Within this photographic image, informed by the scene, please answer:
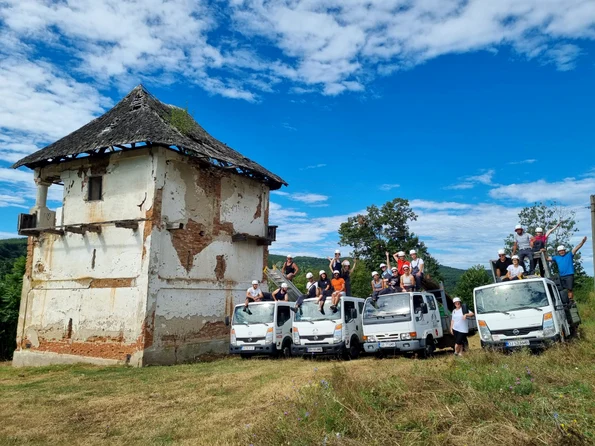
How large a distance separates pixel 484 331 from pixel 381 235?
1124 inches

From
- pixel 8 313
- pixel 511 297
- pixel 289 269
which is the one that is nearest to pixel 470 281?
pixel 289 269

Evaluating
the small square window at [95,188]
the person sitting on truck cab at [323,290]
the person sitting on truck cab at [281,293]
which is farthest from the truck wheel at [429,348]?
the small square window at [95,188]

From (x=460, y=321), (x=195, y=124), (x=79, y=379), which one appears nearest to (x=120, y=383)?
(x=79, y=379)

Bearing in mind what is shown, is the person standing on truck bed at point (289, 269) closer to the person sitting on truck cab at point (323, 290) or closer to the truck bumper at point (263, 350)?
the person sitting on truck cab at point (323, 290)

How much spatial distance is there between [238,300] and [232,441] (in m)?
13.7

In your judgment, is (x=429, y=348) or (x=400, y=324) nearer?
(x=400, y=324)

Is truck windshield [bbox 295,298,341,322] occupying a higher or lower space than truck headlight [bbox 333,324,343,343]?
higher

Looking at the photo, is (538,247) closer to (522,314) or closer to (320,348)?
(522,314)

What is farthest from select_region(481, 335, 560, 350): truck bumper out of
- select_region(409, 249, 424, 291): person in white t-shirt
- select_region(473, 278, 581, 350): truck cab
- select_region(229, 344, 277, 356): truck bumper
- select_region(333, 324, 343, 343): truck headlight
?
select_region(229, 344, 277, 356): truck bumper

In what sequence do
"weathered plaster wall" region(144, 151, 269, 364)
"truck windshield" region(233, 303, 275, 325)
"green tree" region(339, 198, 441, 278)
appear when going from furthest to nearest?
1. "green tree" region(339, 198, 441, 278)
2. "weathered plaster wall" region(144, 151, 269, 364)
3. "truck windshield" region(233, 303, 275, 325)

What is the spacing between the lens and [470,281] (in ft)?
145

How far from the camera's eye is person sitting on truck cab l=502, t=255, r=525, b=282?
12055 mm

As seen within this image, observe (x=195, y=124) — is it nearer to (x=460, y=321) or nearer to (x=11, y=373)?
(x=11, y=373)

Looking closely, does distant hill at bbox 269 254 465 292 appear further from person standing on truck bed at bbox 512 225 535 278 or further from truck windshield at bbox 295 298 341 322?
person standing on truck bed at bbox 512 225 535 278
